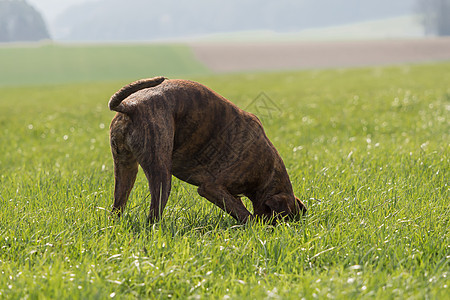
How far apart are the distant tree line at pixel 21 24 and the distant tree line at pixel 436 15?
4629 inches

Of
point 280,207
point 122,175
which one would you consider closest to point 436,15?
point 280,207

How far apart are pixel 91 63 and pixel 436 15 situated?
91.1m

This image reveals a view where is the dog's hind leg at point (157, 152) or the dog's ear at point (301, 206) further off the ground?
the dog's hind leg at point (157, 152)

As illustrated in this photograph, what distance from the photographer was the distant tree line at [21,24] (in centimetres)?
14688

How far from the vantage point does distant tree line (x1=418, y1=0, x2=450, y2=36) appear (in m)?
109

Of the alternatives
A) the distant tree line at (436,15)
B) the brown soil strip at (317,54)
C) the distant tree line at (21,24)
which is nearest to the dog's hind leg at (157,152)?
the brown soil strip at (317,54)

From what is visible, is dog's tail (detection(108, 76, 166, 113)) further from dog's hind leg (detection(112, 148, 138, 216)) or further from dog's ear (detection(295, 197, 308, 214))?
dog's ear (detection(295, 197, 308, 214))

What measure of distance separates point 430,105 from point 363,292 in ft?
37.2

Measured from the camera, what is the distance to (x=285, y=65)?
5419 cm

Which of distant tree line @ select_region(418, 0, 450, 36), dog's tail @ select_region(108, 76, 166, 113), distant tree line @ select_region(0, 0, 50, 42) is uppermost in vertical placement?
distant tree line @ select_region(0, 0, 50, 42)

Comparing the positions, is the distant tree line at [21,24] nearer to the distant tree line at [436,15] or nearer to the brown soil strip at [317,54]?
the brown soil strip at [317,54]

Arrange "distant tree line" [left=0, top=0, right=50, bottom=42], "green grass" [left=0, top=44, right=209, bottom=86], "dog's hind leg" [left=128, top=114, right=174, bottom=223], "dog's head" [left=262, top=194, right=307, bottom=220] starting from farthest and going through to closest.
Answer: "distant tree line" [left=0, top=0, right=50, bottom=42] → "green grass" [left=0, top=44, right=209, bottom=86] → "dog's head" [left=262, top=194, right=307, bottom=220] → "dog's hind leg" [left=128, top=114, right=174, bottom=223]

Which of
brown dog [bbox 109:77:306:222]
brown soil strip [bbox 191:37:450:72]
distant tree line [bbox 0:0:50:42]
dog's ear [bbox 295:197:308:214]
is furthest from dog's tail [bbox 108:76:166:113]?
distant tree line [bbox 0:0:50:42]

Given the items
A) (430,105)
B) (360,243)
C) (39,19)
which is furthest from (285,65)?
(39,19)
